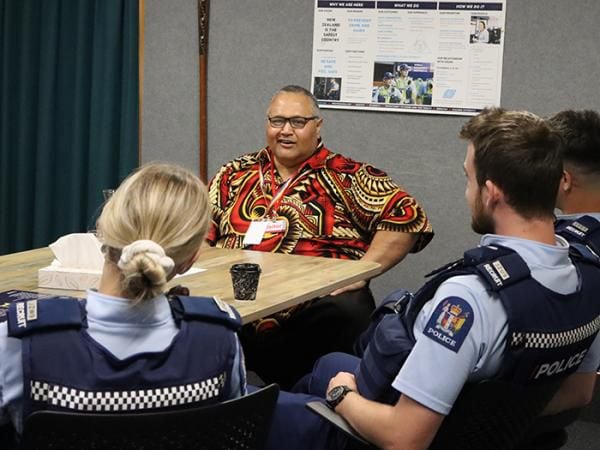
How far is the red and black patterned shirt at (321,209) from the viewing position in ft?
12.0

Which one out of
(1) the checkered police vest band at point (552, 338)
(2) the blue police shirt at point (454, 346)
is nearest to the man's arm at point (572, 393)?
(1) the checkered police vest band at point (552, 338)

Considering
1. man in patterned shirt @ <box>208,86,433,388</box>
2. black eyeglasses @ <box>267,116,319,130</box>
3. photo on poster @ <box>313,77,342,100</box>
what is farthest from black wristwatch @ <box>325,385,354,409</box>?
photo on poster @ <box>313,77,342,100</box>

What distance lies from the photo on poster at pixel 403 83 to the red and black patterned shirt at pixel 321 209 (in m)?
0.90

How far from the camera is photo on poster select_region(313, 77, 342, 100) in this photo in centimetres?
475

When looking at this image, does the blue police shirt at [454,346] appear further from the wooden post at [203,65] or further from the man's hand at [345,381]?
the wooden post at [203,65]

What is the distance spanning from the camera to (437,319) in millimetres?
1833

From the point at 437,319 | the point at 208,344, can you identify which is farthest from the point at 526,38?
the point at 208,344

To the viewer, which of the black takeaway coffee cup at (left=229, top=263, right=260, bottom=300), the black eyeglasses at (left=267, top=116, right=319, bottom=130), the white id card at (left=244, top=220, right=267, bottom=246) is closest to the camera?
the black takeaway coffee cup at (left=229, top=263, right=260, bottom=300)

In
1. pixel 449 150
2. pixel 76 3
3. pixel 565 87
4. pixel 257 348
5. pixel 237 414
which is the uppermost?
pixel 76 3

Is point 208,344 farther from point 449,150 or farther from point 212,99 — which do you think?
point 212,99

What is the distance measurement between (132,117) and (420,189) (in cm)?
170

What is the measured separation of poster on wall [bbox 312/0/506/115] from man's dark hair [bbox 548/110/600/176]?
1863mm

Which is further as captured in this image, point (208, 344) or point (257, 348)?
point (257, 348)

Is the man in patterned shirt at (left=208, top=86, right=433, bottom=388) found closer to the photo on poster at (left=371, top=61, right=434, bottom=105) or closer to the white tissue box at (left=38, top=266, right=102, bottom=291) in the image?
the photo on poster at (left=371, top=61, right=434, bottom=105)
